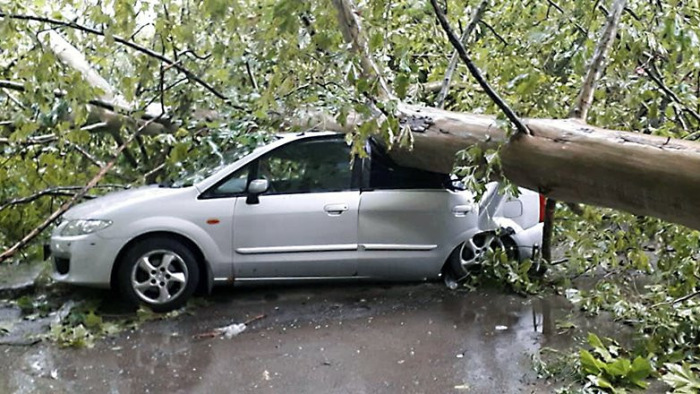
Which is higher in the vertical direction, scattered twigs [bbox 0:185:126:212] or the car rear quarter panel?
scattered twigs [bbox 0:185:126:212]

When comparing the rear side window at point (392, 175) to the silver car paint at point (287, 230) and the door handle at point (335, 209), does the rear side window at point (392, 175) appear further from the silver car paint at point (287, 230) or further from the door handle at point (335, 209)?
the door handle at point (335, 209)

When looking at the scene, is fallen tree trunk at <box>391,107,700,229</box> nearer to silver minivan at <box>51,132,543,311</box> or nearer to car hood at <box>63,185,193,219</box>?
silver minivan at <box>51,132,543,311</box>

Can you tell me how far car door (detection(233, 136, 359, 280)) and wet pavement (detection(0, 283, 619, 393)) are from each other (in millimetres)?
392

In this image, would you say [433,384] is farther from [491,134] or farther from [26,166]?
[26,166]

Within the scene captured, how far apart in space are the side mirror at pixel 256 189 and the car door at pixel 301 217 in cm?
3

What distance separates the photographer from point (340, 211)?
6953 mm

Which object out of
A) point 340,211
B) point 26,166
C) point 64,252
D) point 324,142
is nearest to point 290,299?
point 340,211

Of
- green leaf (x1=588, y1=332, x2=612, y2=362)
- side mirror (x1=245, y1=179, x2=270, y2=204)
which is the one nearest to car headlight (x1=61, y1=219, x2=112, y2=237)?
side mirror (x1=245, y1=179, x2=270, y2=204)

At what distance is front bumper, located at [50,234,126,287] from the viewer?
21.4 feet

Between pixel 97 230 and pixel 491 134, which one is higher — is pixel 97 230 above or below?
below

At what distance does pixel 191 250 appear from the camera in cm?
680

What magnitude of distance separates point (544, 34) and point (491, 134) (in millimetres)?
836

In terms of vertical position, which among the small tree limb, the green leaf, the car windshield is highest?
the small tree limb

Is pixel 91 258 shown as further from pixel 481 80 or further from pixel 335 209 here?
pixel 481 80
